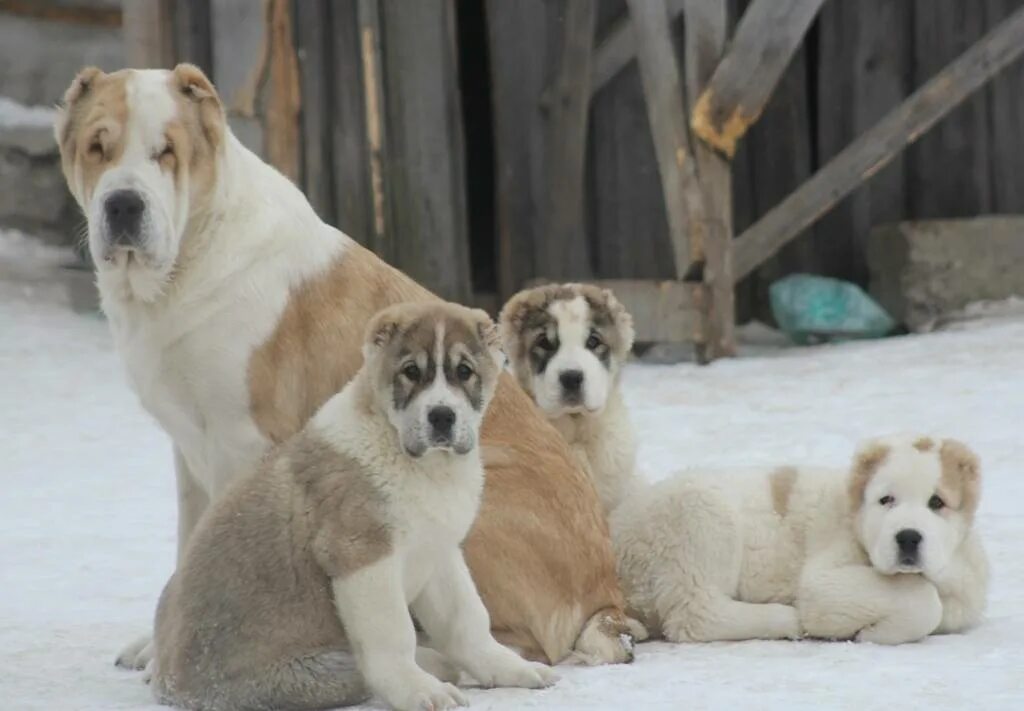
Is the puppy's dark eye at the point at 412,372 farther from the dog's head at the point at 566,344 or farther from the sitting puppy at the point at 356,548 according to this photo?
the dog's head at the point at 566,344

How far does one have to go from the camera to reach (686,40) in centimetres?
1080

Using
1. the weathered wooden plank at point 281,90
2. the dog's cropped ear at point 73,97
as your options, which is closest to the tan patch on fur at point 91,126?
the dog's cropped ear at point 73,97

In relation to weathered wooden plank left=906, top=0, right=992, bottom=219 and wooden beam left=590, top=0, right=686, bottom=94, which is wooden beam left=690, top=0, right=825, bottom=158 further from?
weathered wooden plank left=906, top=0, right=992, bottom=219

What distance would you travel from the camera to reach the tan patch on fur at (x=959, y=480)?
224 inches

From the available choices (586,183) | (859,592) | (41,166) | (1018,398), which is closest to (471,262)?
(586,183)

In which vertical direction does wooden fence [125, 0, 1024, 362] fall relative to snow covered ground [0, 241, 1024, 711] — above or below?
above

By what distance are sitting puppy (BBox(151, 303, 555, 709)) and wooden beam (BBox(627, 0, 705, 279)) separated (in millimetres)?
6201

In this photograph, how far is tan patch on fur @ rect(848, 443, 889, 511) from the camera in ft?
19.0

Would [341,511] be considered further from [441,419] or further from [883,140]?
[883,140]

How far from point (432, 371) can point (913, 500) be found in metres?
1.73

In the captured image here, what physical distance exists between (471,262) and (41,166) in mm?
3153

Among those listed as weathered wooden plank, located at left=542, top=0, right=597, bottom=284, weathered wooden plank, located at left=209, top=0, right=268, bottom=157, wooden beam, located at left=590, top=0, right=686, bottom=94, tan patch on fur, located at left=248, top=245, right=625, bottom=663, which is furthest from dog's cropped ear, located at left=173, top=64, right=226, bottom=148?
wooden beam, located at left=590, top=0, right=686, bottom=94

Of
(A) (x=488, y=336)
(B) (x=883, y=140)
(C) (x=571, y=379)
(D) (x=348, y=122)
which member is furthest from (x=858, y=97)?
(A) (x=488, y=336)

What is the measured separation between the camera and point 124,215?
5219 millimetres
